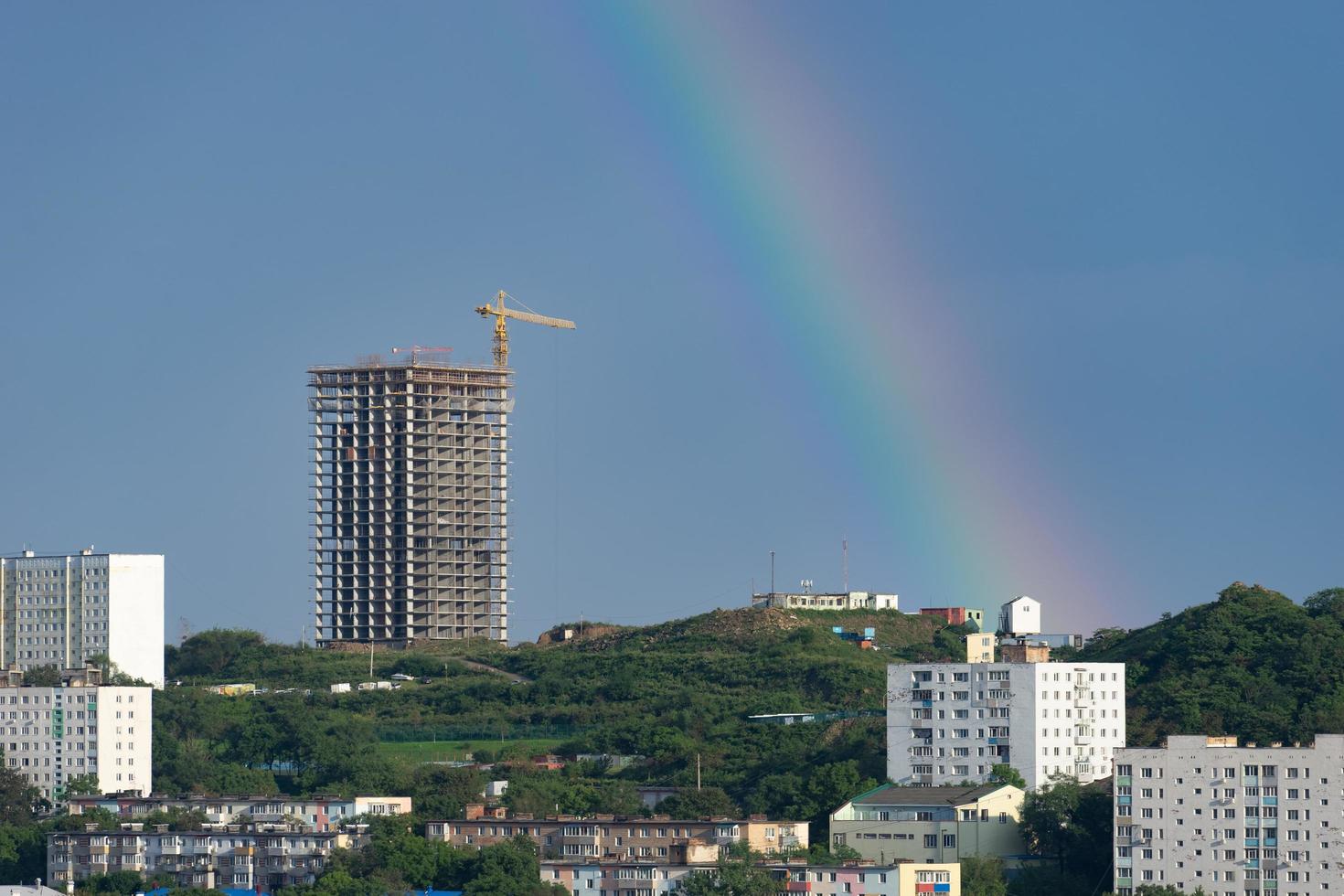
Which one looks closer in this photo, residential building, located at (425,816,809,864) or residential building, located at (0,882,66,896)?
residential building, located at (0,882,66,896)

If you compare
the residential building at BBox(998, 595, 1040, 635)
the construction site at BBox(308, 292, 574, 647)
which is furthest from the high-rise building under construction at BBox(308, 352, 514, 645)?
the residential building at BBox(998, 595, 1040, 635)

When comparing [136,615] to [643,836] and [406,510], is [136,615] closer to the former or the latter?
[406,510]

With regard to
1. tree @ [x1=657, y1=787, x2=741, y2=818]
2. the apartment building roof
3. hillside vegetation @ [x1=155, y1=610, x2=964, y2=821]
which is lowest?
tree @ [x1=657, y1=787, x2=741, y2=818]

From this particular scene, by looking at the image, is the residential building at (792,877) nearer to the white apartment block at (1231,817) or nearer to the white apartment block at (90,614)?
the white apartment block at (1231,817)

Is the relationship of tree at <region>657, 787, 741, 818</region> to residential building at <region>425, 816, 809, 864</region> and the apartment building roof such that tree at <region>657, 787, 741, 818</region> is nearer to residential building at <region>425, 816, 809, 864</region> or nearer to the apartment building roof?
residential building at <region>425, 816, 809, 864</region>

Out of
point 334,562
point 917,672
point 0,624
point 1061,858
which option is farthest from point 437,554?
point 1061,858

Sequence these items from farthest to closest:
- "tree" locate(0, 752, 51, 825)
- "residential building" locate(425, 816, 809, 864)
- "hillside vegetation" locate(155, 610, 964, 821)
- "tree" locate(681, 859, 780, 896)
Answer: "tree" locate(0, 752, 51, 825), "hillside vegetation" locate(155, 610, 964, 821), "residential building" locate(425, 816, 809, 864), "tree" locate(681, 859, 780, 896)

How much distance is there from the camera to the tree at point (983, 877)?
8019 cm

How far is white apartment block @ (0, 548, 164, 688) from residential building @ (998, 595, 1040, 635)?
44667 mm

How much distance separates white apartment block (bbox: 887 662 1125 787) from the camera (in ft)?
313

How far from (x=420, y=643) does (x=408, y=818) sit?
66.3 metres

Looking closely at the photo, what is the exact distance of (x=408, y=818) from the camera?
296 feet

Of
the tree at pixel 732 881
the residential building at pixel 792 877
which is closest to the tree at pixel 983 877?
the residential building at pixel 792 877

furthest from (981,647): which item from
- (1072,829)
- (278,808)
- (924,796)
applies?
(278,808)
